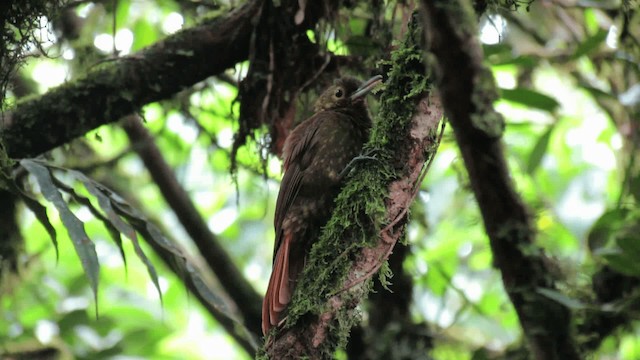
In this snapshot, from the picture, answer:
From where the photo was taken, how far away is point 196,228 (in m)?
4.42

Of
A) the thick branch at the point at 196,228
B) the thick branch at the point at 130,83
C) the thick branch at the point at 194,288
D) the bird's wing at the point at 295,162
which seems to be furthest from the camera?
the thick branch at the point at 196,228

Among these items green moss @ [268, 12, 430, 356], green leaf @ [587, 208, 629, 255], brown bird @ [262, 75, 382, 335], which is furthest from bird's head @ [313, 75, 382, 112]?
green leaf @ [587, 208, 629, 255]

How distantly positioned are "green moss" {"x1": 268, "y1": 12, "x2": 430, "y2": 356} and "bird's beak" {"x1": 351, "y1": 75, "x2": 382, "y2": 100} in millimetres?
701

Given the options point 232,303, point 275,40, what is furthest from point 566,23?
point 232,303

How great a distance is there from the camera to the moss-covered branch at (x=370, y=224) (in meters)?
2.23

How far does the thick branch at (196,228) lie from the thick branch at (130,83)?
0.77 m

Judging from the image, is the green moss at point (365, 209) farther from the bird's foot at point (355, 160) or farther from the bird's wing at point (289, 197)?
the bird's wing at point (289, 197)

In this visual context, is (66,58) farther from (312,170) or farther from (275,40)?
(312,170)

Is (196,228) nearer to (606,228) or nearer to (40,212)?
(40,212)

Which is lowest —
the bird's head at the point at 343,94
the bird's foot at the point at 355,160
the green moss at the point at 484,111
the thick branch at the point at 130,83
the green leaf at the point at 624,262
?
the green leaf at the point at 624,262

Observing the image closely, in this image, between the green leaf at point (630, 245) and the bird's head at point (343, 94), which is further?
the bird's head at point (343, 94)

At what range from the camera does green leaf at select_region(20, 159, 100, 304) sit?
2588 millimetres

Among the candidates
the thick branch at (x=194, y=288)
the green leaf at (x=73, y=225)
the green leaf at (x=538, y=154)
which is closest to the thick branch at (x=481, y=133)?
the green leaf at (x=73, y=225)

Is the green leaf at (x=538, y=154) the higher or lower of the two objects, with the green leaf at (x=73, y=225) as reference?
lower
